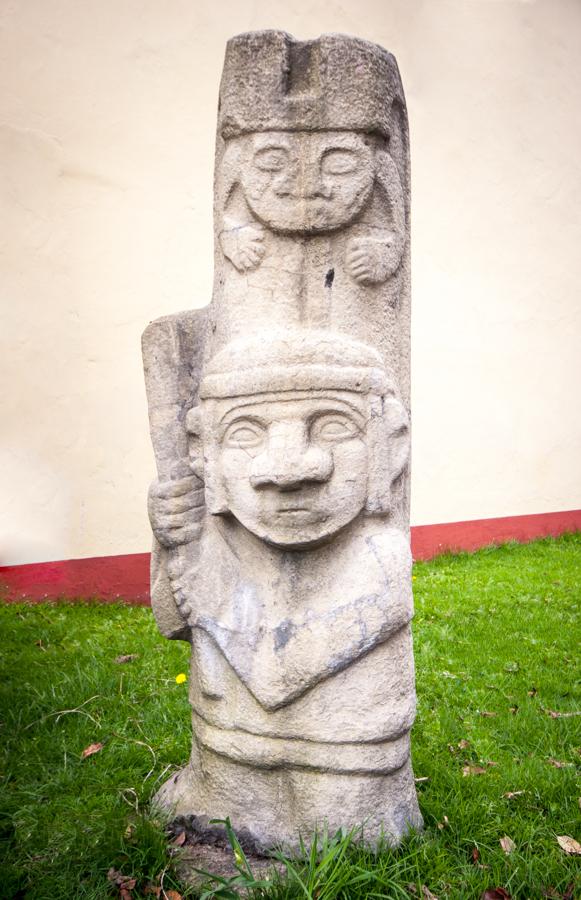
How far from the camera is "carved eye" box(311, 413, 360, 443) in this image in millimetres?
2033

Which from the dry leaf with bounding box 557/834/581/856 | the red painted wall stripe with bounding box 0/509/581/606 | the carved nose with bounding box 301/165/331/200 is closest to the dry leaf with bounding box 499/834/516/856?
the dry leaf with bounding box 557/834/581/856

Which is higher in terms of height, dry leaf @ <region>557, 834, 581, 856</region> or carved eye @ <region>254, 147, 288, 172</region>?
carved eye @ <region>254, 147, 288, 172</region>

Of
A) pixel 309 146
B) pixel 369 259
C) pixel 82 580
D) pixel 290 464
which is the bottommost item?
pixel 82 580

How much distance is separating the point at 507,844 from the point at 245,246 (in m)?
2.02

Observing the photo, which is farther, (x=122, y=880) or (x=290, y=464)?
(x=122, y=880)

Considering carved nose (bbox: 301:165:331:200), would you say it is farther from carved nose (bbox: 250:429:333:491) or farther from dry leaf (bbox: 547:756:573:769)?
dry leaf (bbox: 547:756:573:769)

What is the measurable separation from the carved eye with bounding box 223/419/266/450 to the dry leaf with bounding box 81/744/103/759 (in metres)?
1.62

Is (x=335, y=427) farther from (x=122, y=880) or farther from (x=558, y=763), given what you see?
(x=558, y=763)

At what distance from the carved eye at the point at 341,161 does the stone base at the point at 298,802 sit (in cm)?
173

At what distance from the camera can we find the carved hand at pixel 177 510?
2.23 meters

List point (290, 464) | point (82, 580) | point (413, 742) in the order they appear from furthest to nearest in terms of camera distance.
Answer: point (82, 580) < point (413, 742) < point (290, 464)

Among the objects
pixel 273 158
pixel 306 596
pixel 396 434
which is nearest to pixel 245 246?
pixel 273 158

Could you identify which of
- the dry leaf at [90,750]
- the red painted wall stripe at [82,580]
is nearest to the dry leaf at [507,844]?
the dry leaf at [90,750]

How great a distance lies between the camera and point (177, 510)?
223 centimetres
